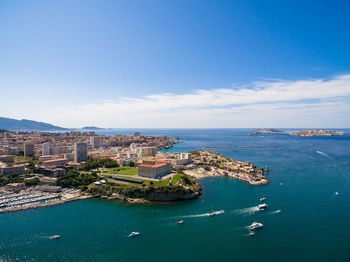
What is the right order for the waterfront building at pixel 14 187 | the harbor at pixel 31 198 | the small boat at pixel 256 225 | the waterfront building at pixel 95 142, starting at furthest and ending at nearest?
the waterfront building at pixel 95 142 → the waterfront building at pixel 14 187 → the harbor at pixel 31 198 → the small boat at pixel 256 225

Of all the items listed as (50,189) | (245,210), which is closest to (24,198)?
(50,189)

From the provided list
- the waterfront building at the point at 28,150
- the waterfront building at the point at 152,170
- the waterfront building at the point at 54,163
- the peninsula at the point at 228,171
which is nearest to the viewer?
the waterfront building at the point at 152,170

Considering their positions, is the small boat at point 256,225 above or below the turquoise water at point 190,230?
above

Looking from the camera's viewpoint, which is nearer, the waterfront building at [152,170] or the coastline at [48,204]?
the coastline at [48,204]

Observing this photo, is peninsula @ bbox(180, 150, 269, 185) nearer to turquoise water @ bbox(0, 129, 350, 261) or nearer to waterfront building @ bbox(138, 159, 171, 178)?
turquoise water @ bbox(0, 129, 350, 261)

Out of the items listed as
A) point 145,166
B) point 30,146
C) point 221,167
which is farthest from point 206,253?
point 30,146

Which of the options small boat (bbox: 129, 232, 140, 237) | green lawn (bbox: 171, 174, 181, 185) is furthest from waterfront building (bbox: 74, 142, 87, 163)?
small boat (bbox: 129, 232, 140, 237)

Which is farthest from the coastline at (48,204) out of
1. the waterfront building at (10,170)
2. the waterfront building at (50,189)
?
the waterfront building at (10,170)

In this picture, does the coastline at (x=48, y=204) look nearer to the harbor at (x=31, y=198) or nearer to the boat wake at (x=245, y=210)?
the harbor at (x=31, y=198)

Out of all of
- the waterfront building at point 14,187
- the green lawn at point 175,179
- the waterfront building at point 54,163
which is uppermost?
the waterfront building at point 54,163
